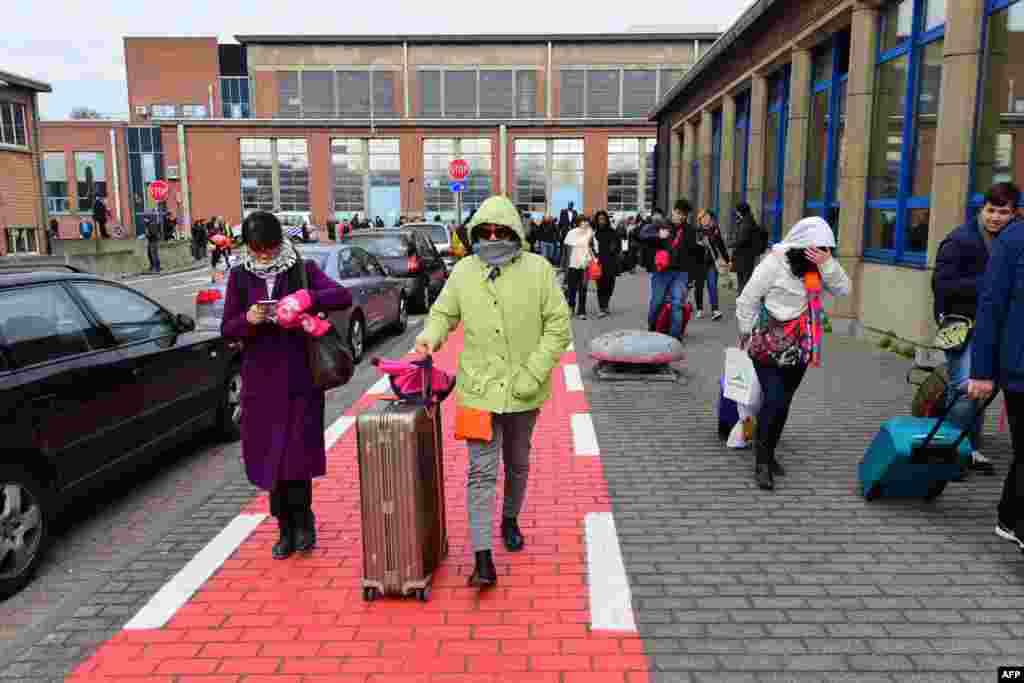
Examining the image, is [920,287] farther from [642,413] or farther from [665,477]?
[665,477]

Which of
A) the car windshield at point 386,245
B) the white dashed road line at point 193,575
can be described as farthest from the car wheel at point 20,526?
the car windshield at point 386,245

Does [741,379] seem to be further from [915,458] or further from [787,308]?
[915,458]

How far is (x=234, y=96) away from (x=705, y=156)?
233 feet

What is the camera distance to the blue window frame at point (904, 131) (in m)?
9.84

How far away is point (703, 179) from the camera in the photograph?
23.1m

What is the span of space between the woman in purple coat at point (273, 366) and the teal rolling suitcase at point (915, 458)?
325 centimetres

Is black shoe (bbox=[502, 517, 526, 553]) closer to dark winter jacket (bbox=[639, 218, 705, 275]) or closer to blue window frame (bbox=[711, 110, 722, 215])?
dark winter jacket (bbox=[639, 218, 705, 275])

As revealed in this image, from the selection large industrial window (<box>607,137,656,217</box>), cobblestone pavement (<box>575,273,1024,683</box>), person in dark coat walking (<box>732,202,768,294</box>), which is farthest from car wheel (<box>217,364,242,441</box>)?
large industrial window (<box>607,137,656,217</box>)

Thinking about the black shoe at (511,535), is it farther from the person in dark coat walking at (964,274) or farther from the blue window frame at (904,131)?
the blue window frame at (904,131)

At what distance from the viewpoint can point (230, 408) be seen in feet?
22.3

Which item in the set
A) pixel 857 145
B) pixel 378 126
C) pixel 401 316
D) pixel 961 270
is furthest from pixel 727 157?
pixel 378 126

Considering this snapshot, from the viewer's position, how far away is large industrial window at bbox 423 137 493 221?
53.5 metres

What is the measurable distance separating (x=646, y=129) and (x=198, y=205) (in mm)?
30314

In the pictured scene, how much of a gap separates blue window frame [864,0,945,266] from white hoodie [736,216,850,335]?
5.61 metres
